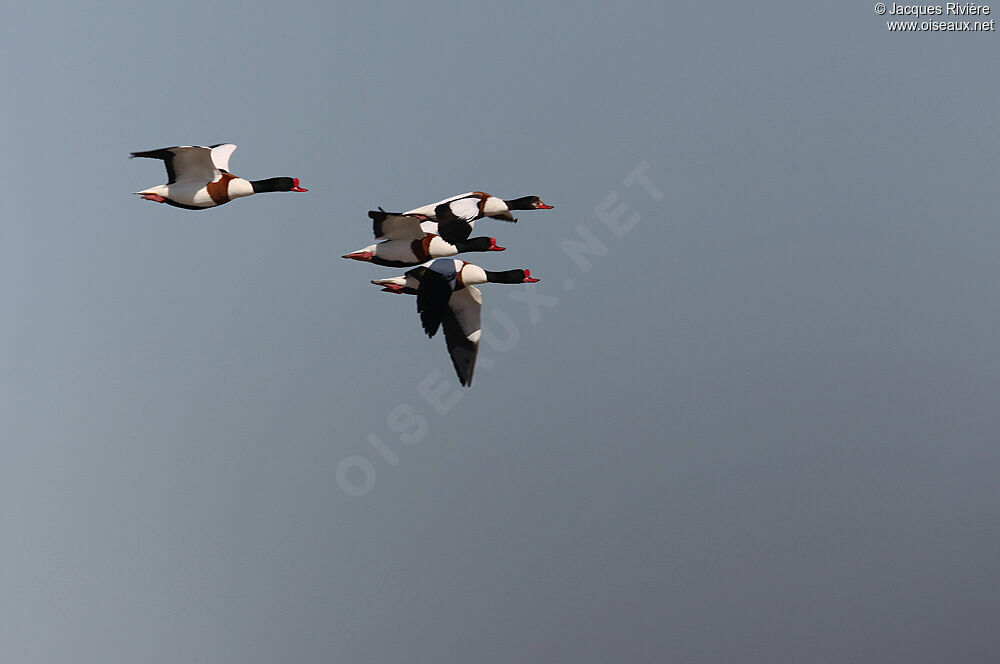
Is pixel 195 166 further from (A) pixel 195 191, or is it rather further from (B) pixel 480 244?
(B) pixel 480 244

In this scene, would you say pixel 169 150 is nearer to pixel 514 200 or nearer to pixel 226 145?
pixel 226 145

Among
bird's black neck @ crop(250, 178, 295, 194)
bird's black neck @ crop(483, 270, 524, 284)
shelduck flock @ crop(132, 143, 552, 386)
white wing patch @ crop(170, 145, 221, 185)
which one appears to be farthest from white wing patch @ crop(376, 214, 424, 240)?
white wing patch @ crop(170, 145, 221, 185)

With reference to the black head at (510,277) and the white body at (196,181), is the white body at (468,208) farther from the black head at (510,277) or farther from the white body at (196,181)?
the white body at (196,181)

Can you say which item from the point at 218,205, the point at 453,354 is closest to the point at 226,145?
the point at 218,205

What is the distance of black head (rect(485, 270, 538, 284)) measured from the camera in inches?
841

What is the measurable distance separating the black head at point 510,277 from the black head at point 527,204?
1595mm

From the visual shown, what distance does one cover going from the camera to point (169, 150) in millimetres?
19609

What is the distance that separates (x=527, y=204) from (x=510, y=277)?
1.81 metres

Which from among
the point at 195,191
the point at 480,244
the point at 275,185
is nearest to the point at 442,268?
the point at 480,244

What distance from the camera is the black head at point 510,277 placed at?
21.4 meters

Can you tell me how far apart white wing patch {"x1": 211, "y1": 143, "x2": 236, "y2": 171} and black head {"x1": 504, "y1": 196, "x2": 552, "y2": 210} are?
453 centimetres

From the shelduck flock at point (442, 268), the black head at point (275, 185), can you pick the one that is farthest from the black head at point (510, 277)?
the black head at point (275, 185)

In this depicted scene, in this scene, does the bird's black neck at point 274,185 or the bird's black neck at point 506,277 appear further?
the bird's black neck at point 506,277

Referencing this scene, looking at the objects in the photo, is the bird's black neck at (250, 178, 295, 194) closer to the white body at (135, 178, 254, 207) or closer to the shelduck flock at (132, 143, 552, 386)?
the white body at (135, 178, 254, 207)
